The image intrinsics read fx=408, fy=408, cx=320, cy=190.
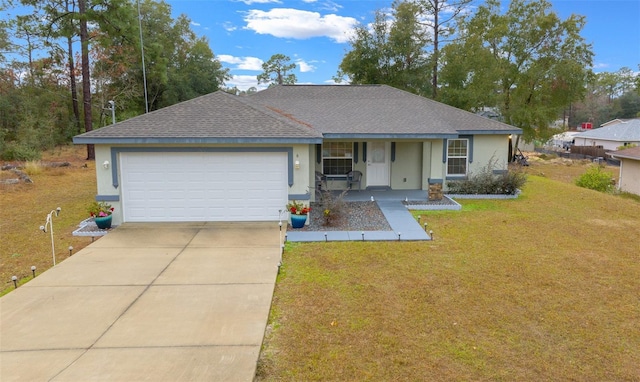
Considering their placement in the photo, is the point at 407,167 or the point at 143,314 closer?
the point at 143,314

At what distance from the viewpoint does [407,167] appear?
16.0m

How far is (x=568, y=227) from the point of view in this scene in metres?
11.2

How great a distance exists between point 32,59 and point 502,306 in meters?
41.1

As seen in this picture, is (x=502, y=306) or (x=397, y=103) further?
(x=397, y=103)

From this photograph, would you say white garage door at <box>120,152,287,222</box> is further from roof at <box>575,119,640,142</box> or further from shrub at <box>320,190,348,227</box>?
roof at <box>575,119,640,142</box>

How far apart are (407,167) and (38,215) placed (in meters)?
12.7

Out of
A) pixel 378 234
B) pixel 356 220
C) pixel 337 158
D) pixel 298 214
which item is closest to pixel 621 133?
pixel 337 158

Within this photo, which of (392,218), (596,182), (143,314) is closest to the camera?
(143,314)

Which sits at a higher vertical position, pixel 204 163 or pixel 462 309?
pixel 204 163

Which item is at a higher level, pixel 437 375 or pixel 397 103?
pixel 397 103

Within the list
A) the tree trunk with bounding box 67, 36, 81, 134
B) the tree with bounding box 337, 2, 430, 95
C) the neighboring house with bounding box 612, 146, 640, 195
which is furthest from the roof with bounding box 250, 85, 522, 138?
the tree trunk with bounding box 67, 36, 81, 134

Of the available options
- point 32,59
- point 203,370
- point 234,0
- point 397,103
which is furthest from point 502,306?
point 32,59

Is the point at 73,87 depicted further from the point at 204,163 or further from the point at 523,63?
the point at 523,63

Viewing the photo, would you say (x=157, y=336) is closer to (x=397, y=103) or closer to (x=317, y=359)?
(x=317, y=359)
